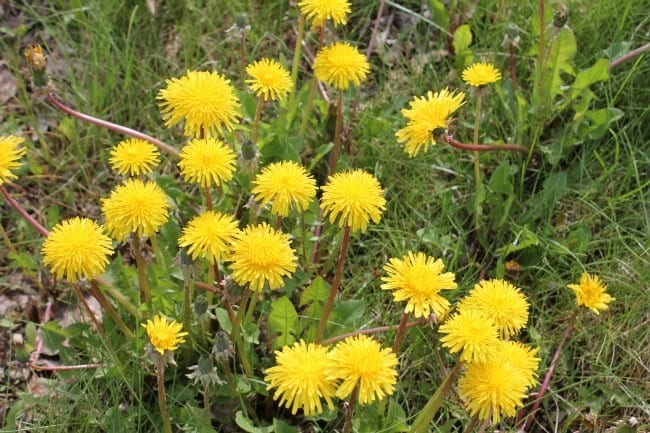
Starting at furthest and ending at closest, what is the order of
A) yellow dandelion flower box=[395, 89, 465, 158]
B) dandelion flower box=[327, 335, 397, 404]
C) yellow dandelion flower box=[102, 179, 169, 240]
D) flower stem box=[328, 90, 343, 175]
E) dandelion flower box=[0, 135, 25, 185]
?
flower stem box=[328, 90, 343, 175]
yellow dandelion flower box=[395, 89, 465, 158]
dandelion flower box=[0, 135, 25, 185]
yellow dandelion flower box=[102, 179, 169, 240]
dandelion flower box=[327, 335, 397, 404]

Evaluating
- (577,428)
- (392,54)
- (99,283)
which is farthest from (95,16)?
(577,428)

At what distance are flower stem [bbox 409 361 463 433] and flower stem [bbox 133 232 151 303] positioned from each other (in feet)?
2.26

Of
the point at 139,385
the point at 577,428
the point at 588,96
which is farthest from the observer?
the point at 588,96

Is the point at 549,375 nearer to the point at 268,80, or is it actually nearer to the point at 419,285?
the point at 419,285

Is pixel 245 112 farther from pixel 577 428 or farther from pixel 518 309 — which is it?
pixel 577 428

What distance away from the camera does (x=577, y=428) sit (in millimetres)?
1871

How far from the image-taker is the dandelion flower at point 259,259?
1464mm

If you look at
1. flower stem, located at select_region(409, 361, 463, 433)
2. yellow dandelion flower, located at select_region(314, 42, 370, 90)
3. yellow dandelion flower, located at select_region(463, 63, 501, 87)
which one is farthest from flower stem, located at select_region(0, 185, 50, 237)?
yellow dandelion flower, located at select_region(463, 63, 501, 87)

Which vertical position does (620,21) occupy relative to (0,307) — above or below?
above

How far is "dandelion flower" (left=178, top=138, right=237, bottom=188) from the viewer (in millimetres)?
1614

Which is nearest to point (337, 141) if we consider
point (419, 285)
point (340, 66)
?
point (340, 66)

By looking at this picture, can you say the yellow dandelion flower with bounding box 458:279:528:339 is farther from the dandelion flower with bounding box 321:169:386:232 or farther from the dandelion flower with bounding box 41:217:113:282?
the dandelion flower with bounding box 41:217:113:282

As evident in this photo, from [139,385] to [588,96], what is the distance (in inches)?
61.0

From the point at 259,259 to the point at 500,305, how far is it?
49cm
